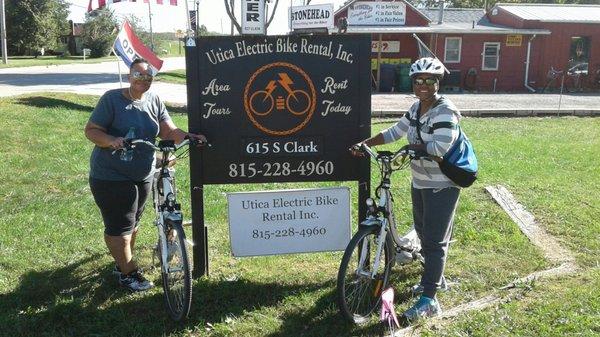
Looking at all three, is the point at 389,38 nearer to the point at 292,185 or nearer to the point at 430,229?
the point at 292,185

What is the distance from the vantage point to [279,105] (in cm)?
427

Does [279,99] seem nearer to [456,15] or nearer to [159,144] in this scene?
[159,144]

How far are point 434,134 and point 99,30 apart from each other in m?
51.1

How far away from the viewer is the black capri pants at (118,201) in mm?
3936

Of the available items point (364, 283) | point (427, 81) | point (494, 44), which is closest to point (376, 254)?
point (364, 283)

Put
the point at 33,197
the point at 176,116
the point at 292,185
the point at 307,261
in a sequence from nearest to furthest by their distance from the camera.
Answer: the point at 307,261, the point at 33,197, the point at 292,185, the point at 176,116

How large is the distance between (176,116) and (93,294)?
10.1 meters

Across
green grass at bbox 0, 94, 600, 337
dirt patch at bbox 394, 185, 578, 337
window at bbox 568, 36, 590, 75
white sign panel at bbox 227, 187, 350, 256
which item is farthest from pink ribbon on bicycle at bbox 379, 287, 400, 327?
window at bbox 568, 36, 590, 75

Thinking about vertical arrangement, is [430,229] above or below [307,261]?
above

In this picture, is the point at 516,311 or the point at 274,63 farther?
the point at 274,63

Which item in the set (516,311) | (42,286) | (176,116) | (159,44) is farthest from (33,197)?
(159,44)

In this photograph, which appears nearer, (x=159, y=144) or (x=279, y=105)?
(x=159, y=144)

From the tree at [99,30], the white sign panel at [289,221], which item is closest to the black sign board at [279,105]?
the white sign panel at [289,221]

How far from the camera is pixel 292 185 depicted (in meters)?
7.20
